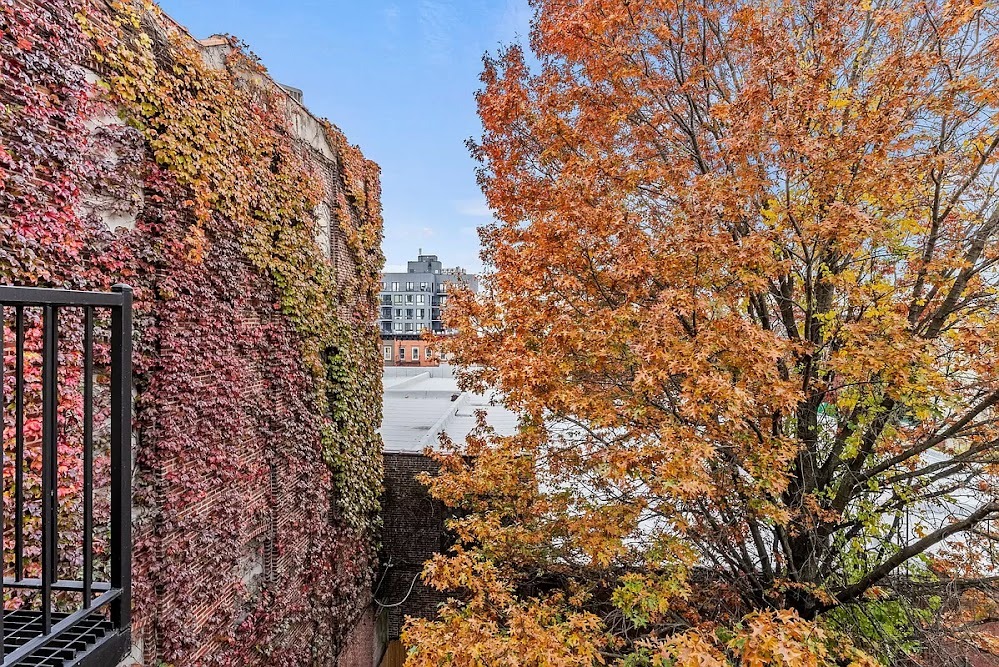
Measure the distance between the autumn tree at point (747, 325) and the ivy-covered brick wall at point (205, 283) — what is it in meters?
2.05

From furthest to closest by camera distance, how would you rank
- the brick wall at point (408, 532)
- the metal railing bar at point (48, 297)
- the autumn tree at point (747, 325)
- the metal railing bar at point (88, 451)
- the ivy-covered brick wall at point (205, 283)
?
the brick wall at point (408, 532)
the autumn tree at point (747, 325)
the ivy-covered brick wall at point (205, 283)
the metal railing bar at point (88, 451)
the metal railing bar at point (48, 297)

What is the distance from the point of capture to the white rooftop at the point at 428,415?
984 cm

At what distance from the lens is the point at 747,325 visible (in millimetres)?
3904

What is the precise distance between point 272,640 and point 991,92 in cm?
851

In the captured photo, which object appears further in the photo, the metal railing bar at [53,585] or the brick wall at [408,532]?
the brick wall at [408,532]

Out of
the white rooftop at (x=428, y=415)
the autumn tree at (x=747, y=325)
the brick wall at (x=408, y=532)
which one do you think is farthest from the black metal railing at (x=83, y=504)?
the brick wall at (x=408, y=532)

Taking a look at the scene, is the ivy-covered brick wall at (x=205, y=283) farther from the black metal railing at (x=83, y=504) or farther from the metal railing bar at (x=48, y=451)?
the metal railing bar at (x=48, y=451)

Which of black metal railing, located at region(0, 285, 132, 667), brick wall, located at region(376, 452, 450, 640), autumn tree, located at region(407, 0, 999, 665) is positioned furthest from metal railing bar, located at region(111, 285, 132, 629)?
brick wall, located at region(376, 452, 450, 640)

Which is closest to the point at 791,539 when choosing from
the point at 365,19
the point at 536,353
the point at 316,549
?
the point at 536,353

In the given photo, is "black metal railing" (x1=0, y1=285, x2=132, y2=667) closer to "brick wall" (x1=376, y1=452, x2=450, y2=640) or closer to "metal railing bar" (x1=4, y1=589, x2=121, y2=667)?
"metal railing bar" (x1=4, y1=589, x2=121, y2=667)

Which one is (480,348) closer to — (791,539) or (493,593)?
(493,593)

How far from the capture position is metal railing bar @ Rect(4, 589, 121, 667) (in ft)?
4.50

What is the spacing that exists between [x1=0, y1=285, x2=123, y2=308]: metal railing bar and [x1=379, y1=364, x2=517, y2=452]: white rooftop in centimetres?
584

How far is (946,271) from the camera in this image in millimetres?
4367
